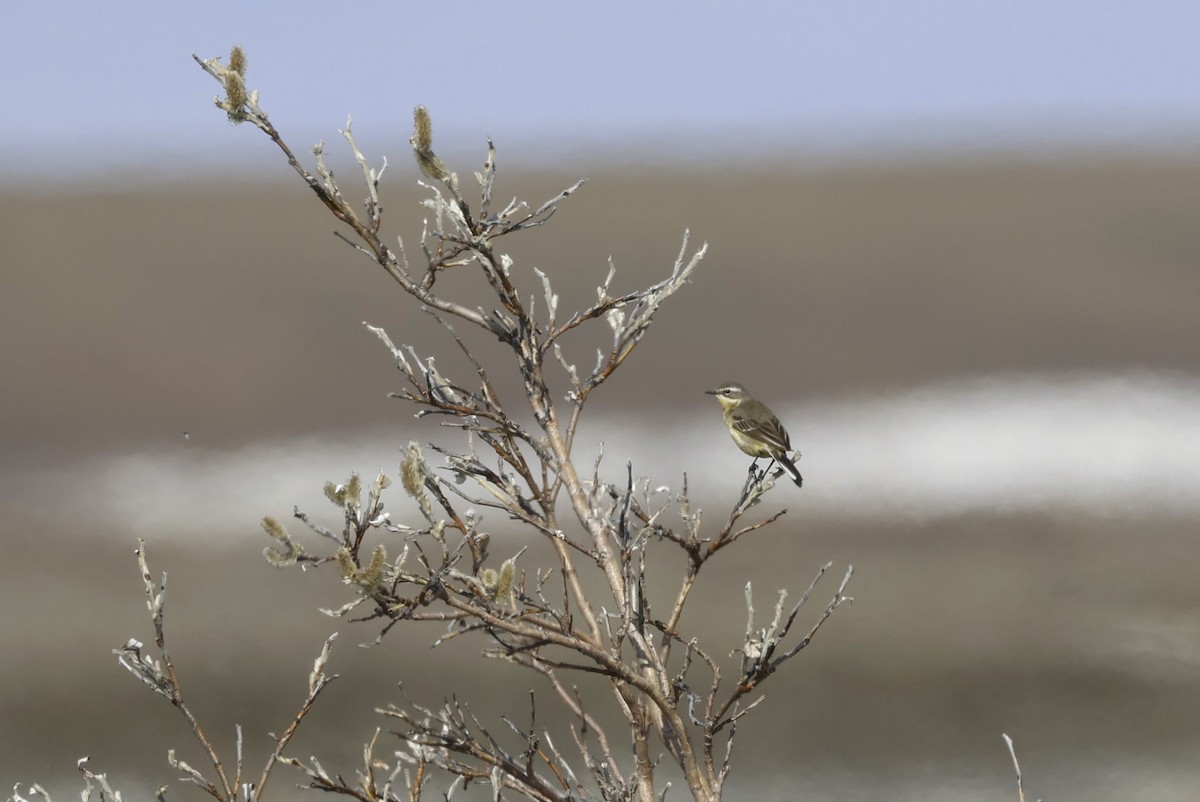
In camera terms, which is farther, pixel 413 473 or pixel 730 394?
pixel 730 394

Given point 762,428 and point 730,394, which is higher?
point 730,394

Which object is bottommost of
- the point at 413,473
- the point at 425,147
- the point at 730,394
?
the point at 413,473

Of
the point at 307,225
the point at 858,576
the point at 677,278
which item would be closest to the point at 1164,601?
the point at 858,576

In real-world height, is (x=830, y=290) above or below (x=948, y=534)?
above

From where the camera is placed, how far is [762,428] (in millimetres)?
9352

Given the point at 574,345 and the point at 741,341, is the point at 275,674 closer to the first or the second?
the point at 574,345

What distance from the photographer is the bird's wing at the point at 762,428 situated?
9.24 metres

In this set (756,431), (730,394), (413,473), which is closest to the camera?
(413,473)

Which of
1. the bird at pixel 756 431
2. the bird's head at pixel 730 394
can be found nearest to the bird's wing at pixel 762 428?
the bird at pixel 756 431

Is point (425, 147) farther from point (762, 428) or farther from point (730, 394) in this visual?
point (730, 394)

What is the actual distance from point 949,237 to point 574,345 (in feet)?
35.9

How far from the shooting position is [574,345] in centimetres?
2830

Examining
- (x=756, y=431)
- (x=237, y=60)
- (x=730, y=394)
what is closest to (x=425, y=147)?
(x=237, y=60)

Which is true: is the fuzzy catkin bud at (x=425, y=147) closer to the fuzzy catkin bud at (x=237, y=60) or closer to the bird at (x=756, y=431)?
the fuzzy catkin bud at (x=237, y=60)
